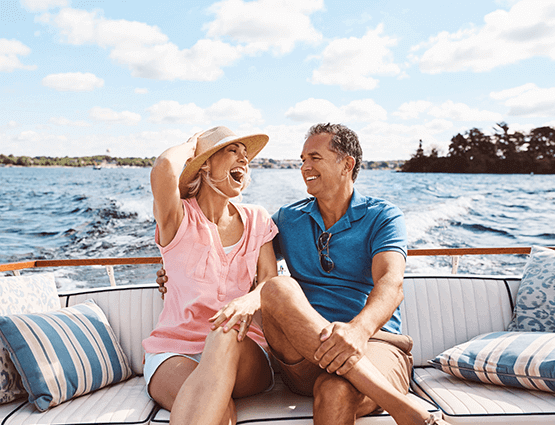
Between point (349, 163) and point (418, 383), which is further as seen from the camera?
point (349, 163)

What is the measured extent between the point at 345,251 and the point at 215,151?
0.70 m

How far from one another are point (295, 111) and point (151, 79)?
319 inches

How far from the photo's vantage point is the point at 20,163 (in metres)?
28.8

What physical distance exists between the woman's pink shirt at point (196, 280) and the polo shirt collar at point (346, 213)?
0.31 metres

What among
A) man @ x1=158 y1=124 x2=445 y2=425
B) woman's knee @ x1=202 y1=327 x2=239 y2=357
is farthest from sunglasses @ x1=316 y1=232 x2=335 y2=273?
woman's knee @ x1=202 y1=327 x2=239 y2=357

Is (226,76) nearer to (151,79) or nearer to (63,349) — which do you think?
(151,79)

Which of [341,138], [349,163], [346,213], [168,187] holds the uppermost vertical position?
[341,138]

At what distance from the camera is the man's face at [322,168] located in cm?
183

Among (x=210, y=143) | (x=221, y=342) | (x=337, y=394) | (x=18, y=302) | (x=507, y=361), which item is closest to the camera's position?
(x=337, y=394)

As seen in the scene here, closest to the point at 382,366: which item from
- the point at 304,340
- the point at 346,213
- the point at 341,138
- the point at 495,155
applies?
the point at 304,340

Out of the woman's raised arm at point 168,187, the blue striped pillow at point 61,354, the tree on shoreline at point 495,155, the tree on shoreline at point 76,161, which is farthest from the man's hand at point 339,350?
the tree on shoreline at point 495,155

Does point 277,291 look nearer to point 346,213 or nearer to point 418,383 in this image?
point 346,213

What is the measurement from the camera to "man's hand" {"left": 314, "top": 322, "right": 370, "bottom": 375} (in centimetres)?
123

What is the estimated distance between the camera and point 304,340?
4.26ft
